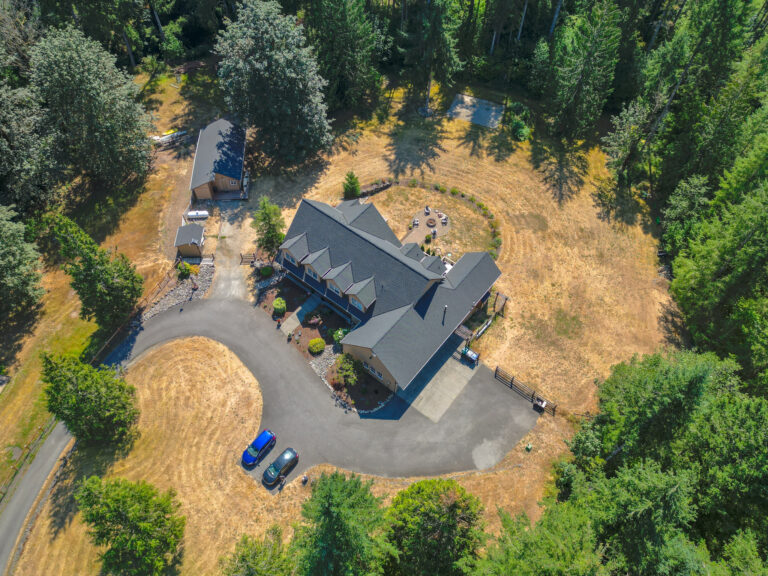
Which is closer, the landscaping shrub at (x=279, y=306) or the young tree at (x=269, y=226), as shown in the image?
the landscaping shrub at (x=279, y=306)

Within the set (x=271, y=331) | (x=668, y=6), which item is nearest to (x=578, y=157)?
(x=668, y=6)

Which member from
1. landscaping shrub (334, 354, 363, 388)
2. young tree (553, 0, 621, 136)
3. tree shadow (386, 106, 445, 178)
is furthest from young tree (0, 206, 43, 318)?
young tree (553, 0, 621, 136)

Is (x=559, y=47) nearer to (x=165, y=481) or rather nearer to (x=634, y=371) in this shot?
(x=634, y=371)

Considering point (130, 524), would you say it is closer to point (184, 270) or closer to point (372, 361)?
point (372, 361)

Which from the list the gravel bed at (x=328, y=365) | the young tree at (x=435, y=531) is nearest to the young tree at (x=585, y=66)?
the gravel bed at (x=328, y=365)

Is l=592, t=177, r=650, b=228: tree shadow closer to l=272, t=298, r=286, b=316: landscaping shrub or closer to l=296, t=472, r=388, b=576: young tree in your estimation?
l=272, t=298, r=286, b=316: landscaping shrub

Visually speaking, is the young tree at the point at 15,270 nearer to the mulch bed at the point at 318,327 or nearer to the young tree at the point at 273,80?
the mulch bed at the point at 318,327
